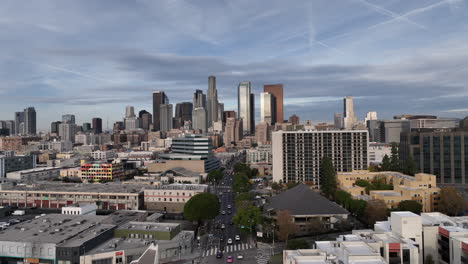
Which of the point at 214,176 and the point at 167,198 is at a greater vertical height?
the point at 214,176

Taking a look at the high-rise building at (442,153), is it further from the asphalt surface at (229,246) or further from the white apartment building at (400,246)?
the white apartment building at (400,246)

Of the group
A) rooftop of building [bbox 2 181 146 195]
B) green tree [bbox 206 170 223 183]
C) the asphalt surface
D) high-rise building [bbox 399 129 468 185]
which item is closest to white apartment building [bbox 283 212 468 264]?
the asphalt surface

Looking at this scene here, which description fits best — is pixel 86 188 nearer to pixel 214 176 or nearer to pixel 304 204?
pixel 214 176

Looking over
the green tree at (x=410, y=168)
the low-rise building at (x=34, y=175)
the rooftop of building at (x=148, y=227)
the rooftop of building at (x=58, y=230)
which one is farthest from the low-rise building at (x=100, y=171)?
the green tree at (x=410, y=168)

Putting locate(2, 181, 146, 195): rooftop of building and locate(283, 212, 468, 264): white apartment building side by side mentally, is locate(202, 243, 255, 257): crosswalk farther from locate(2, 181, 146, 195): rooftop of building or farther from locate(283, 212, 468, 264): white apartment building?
locate(2, 181, 146, 195): rooftop of building

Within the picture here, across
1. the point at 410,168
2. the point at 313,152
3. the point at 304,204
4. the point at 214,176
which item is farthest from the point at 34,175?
the point at 410,168
